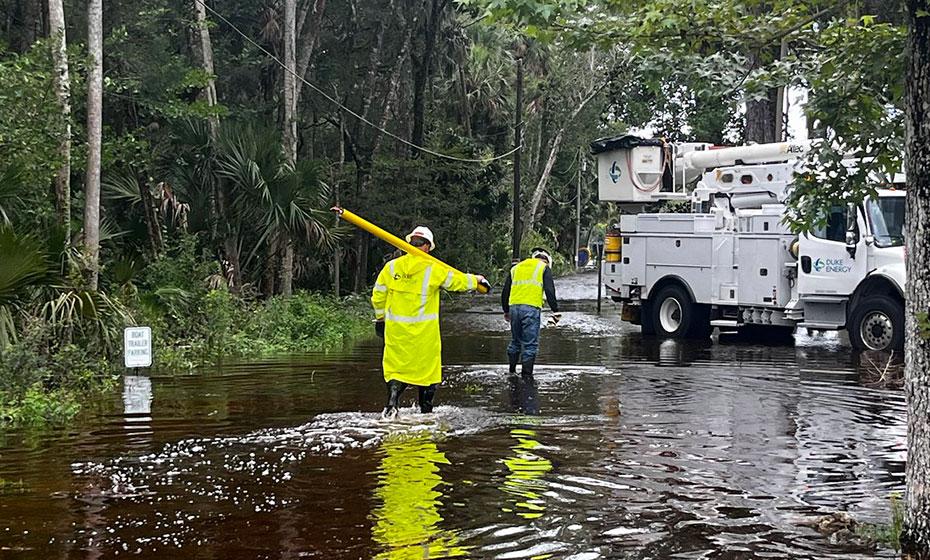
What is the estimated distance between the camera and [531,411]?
1223 cm

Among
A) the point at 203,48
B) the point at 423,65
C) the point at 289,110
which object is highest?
the point at 423,65

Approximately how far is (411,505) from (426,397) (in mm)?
3775

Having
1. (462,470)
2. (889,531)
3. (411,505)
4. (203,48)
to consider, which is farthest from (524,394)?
(203,48)

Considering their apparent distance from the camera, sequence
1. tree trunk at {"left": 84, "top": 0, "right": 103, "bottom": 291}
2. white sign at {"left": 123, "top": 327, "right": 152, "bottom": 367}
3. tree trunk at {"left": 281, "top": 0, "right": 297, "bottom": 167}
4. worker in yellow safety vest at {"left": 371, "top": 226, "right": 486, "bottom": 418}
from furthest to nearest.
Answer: tree trunk at {"left": 281, "top": 0, "right": 297, "bottom": 167}
tree trunk at {"left": 84, "top": 0, "right": 103, "bottom": 291}
white sign at {"left": 123, "top": 327, "right": 152, "bottom": 367}
worker in yellow safety vest at {"left": 371, "top": 226, "right": 486, "bottom": 418}

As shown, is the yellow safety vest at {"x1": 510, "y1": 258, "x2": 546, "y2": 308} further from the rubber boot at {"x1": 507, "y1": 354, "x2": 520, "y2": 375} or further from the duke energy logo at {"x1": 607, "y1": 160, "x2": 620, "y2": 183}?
the duke energy logo at {"x1": 607, "y1": 160, "x2": 620, "y2": 183}

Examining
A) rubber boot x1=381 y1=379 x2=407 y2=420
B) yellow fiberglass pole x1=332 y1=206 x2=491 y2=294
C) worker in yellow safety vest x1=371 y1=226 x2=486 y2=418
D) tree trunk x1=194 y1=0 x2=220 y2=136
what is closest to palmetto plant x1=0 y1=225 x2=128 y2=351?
yellow fiberglass pole x1=332 y1=206 x2=491 y2=294

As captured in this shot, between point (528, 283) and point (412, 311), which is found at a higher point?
point (528, 283)

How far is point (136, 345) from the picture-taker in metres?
14.0

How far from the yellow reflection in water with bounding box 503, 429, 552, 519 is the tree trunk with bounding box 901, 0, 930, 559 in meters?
2.21

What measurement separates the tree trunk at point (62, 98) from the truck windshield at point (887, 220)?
1213 centimetres

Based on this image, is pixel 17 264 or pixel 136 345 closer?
pixel 17 264

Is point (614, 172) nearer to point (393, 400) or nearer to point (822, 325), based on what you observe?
point (822, 325)

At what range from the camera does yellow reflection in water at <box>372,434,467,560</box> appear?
21.7 ft

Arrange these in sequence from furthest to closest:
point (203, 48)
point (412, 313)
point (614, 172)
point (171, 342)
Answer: point (614, 172)
point (203, 48)
point (171, 342)
point (412, 313)
